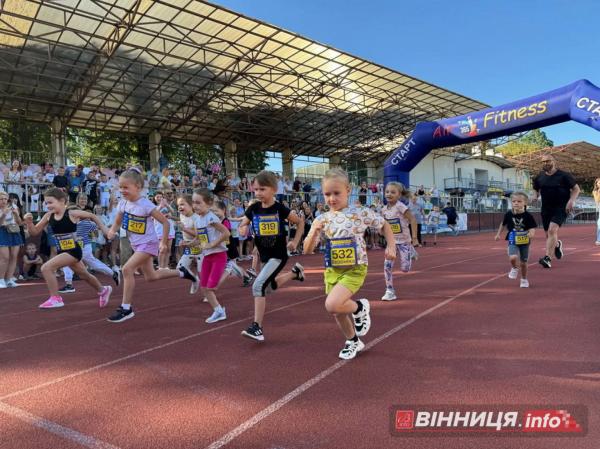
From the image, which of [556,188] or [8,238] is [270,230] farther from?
[8,238]

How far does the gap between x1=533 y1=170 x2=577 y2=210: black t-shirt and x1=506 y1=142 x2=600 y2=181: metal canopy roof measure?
146ft

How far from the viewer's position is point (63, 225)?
21.3 ft

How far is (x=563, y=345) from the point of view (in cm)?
400

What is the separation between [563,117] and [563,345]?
7.63 m

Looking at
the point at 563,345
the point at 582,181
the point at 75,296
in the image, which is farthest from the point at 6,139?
the point at 582,181

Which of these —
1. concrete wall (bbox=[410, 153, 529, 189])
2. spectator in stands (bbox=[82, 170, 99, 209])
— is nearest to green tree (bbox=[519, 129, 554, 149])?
concrete wall (bbox=[410, 153, 529, 189])

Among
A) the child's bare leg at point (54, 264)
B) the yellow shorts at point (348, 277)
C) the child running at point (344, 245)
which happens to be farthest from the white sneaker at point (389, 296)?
the child's bare leg at point (54, 264)

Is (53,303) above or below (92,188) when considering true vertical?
below

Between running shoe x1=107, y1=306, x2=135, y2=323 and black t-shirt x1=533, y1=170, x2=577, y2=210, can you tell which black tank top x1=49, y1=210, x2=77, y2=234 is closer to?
running shoe x1=107, y1=306, x2=135, y2=323

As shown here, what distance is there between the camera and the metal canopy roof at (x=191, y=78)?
56.7ft

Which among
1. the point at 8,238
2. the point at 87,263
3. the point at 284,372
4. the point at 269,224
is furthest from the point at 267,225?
the point at 8,238

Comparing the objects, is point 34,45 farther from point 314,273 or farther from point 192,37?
point 314,273

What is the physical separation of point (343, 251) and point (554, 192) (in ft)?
19.8

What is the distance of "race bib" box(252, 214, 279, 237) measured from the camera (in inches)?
185
